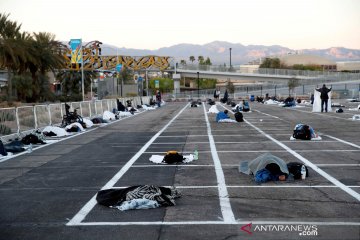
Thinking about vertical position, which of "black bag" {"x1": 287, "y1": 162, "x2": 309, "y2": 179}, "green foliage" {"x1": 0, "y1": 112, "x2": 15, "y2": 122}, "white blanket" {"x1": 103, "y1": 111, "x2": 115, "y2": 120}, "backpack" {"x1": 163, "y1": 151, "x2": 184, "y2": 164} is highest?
"green foliage" {"x1": 0, "y1": 112, "x2": 15, "y2": 122}

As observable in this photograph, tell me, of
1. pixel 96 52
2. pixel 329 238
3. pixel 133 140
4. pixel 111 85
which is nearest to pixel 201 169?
pixel 329 238

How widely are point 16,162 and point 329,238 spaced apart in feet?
33.9

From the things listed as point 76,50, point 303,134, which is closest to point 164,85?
point 76,50

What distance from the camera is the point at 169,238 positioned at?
252 inches

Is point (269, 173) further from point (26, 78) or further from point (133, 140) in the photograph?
point (26, 78)

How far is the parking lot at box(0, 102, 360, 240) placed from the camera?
267 inches

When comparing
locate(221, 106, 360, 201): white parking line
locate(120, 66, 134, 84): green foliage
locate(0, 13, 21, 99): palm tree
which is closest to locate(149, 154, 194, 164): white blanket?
locate(221, 106, 360, 201): white parking line

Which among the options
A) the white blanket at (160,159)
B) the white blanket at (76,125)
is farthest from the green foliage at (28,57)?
the white blanket at (160,159)

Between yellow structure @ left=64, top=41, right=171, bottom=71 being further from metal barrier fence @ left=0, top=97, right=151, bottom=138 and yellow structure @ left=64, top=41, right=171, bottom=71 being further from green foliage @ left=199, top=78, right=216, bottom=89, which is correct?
metal barrier fence @ left=0, top=97, right=151, bottom=138

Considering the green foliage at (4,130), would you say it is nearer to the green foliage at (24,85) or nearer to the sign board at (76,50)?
the sign board at (76,50)

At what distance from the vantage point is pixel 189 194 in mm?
9078

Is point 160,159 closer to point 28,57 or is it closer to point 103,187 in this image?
point 103,187

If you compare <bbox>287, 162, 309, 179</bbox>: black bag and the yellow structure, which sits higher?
the yellow structure

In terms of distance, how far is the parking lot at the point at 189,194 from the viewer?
679cm
